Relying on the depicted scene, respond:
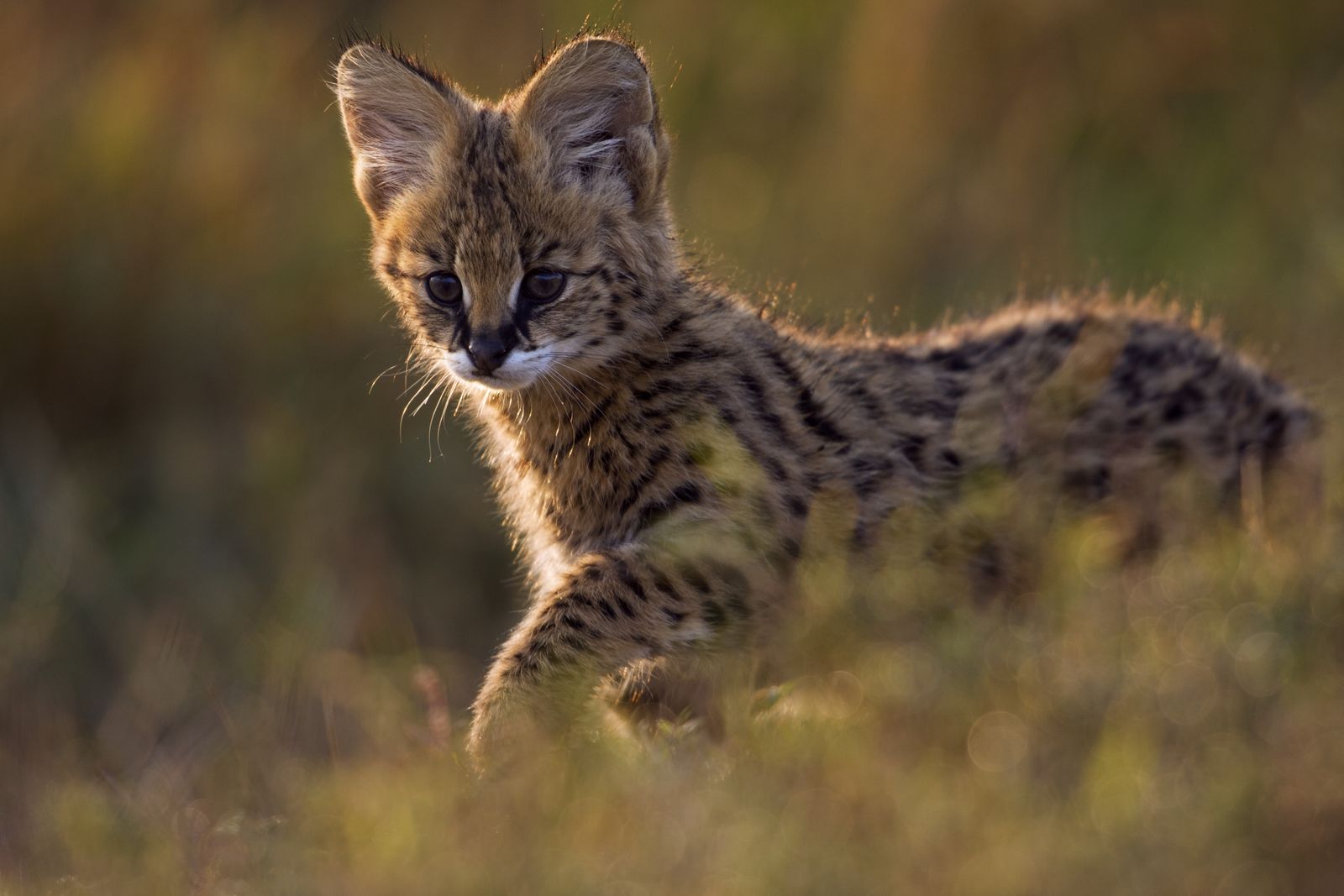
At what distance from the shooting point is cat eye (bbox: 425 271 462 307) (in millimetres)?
4188

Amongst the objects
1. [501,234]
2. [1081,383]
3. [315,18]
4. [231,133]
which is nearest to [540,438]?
[501,234]

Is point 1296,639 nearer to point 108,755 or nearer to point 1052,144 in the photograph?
point 108,755

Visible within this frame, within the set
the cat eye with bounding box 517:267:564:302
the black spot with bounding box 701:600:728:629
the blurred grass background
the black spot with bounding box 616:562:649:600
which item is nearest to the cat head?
the cat eye with bounding box 517:267:564:302

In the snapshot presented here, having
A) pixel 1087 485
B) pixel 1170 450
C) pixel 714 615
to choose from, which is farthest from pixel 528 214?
pixel 1170 450

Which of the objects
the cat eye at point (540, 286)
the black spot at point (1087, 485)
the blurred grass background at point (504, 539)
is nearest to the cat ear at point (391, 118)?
the cat eye at point (540, 286)

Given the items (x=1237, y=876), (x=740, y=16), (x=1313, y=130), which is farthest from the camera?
(x=740, y=16)

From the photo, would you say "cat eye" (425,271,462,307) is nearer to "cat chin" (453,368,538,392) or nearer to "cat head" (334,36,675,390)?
"cat head" (334,36,675,390)

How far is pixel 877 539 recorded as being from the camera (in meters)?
4.04

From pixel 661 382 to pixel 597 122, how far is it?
789 millimetres

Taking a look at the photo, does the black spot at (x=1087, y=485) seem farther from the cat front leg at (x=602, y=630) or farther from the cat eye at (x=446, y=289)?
the cat eye at (x=446, y=289)

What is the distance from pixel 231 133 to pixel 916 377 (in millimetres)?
4047

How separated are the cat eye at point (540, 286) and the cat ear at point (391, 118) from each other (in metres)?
0.49

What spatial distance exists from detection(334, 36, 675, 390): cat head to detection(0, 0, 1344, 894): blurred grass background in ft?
3.04

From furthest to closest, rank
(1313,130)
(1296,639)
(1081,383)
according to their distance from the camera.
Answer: (1313,130) < (1081,383) < (1296,639)
